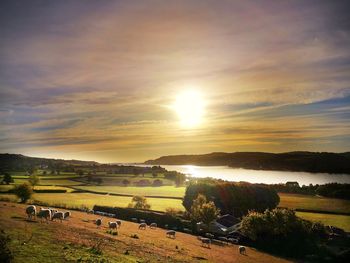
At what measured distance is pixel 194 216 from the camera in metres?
76.9

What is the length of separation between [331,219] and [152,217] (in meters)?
46.5

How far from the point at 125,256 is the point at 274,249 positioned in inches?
1611

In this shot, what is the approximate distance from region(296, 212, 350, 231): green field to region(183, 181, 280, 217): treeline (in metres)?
11.2

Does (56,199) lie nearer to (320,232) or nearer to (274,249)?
(274,249)

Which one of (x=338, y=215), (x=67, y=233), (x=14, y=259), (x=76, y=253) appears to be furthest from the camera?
(x=338, y=215)

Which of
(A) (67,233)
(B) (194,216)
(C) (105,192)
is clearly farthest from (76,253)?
(C) (105,192)

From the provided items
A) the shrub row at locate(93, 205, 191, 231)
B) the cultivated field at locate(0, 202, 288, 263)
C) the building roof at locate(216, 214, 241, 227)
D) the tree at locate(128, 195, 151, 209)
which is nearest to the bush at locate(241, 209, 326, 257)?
the building roof at locate(216, 214, 241, 227)

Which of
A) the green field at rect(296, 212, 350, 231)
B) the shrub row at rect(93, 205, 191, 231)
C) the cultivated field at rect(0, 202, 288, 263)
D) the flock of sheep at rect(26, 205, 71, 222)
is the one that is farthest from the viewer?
the green field at rect(296, 212, 350, 231)

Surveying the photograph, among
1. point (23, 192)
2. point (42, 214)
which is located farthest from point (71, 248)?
point (23, 192)

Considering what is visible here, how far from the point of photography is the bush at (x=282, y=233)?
62.4m

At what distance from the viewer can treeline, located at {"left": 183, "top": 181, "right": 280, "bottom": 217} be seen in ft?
307

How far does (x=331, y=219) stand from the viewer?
88125 mm

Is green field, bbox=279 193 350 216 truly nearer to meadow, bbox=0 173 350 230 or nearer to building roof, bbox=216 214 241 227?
meadow, bbox=0 173 350 230

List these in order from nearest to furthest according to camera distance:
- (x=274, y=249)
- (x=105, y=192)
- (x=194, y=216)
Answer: (x=274, y=249) < (x=194, y=216) < (x=105, y=192)
